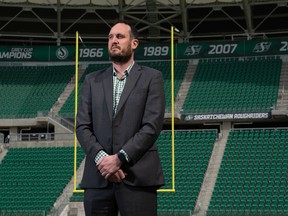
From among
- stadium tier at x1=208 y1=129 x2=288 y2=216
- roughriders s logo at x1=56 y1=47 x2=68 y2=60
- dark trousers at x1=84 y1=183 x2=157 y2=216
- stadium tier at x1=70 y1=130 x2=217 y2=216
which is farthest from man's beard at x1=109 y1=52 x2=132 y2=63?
roughriders s logo at x1=56 y1=47 x2=68 y2=60

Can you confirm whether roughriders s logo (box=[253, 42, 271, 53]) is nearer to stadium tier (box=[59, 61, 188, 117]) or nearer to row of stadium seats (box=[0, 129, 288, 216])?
stadium tier (box=[59, 61, 188, 117])

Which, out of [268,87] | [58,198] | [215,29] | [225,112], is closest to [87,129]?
[58,198]

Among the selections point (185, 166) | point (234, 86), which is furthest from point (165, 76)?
point (185, 166)

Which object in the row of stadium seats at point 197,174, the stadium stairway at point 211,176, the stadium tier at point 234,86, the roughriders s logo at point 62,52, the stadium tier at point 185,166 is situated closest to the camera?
the row of stadium seats at point 197,174

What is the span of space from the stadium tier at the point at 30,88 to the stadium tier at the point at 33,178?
2821 millimetres

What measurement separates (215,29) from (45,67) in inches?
329

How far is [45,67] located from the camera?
2858 centimetres

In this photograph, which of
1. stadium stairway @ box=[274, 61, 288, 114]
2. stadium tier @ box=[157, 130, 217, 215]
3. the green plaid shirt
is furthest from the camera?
stadium stairway @ box=[274, 61, 288, 114]

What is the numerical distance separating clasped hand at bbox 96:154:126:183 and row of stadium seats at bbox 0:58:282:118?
20.0 m

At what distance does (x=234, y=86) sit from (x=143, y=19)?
5566 millimetres

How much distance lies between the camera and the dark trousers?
333 centimetres

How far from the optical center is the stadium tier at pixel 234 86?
23656 mm

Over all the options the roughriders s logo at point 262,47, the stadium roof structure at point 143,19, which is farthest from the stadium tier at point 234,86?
the stadium roof structure at point 143,19

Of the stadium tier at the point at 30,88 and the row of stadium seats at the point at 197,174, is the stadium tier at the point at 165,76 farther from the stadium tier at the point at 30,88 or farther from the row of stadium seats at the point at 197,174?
the row of stadium seats at the point at 197,174
